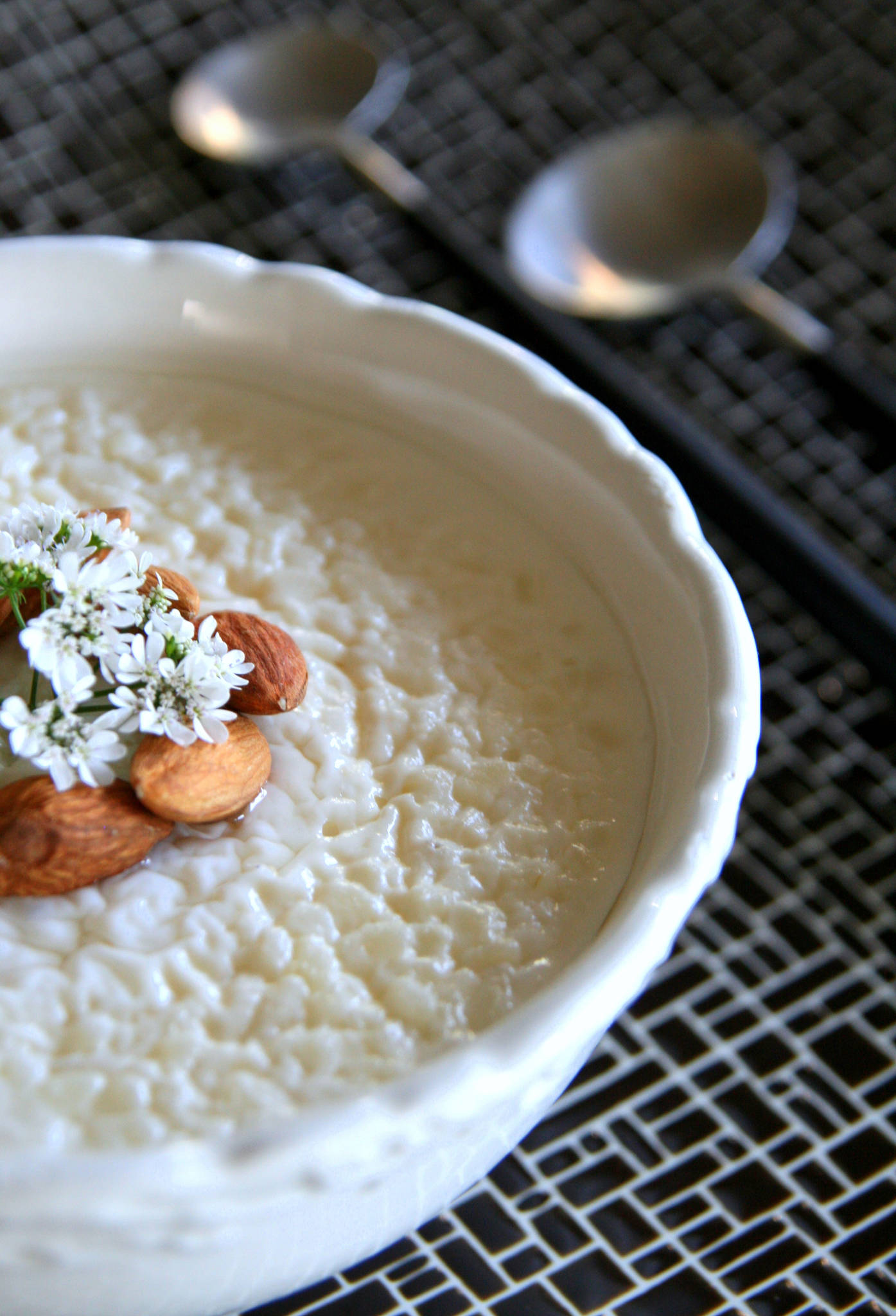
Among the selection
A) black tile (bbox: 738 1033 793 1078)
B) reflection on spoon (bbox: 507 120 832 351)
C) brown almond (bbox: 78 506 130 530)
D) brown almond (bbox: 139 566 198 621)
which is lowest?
black tile (bbox: 738 1033 793 1078)

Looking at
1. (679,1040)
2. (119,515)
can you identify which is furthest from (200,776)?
(679,1040)

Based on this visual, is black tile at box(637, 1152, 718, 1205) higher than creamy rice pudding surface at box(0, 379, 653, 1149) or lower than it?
lower

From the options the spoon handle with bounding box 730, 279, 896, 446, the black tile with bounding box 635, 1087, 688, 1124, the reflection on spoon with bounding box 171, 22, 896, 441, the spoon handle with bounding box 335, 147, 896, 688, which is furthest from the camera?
the reflection on spoon with bounding box 171, 22, 896, 441

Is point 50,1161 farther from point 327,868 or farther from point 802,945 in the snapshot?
point 802,945

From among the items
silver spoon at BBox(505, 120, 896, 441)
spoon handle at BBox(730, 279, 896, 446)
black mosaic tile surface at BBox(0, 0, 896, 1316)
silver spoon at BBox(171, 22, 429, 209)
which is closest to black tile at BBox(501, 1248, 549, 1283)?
black mosaic tile surface at BBox(0, 0, 896, 1316)

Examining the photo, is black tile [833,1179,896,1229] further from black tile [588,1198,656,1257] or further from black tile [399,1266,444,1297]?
black tile [399,1266,444,1297]

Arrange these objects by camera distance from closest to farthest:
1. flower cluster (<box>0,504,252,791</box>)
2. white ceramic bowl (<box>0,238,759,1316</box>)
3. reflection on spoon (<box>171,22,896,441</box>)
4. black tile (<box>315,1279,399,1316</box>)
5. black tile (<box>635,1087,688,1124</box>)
→ white ceramic bowl (<box>0,238,759,1316</box>), flower cluster (<box>0,504,252,791</box>), black tile (<box>315,1279,399,1316</box>), black tile (<box>635,1087,688,1124</box>), reflection on spoon (<box>171,22,896,441</box>)

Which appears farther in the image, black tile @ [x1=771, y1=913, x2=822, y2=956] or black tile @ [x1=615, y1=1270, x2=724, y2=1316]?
black tile @ [x1=771, y1=913, x2=822, y2=956]
